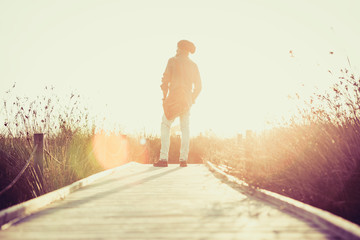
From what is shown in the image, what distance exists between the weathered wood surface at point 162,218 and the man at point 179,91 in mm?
3079

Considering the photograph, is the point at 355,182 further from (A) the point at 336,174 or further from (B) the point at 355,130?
(B) the point at 355,130

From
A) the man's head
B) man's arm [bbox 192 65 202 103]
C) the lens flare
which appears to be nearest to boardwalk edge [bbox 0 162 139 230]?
the lens flare

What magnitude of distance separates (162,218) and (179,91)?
464cm

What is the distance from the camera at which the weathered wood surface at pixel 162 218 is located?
242 cm

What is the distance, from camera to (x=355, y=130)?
4.53 m

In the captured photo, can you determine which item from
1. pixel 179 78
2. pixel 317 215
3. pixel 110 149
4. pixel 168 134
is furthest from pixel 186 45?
pixel 317 215

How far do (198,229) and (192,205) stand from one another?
2.76 feet

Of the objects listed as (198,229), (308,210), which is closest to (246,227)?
(198,229)

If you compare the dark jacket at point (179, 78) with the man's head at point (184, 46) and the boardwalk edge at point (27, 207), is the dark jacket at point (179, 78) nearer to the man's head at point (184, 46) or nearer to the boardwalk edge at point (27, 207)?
the man's head at point (184, 46)

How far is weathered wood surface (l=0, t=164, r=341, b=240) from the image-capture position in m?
2.42

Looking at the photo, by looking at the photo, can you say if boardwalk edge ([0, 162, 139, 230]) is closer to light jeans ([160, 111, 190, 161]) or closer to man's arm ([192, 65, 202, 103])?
light jeans ([160, 111, 190, 161])

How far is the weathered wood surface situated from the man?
308cm

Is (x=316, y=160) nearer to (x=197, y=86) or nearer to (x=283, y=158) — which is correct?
(x=283, y=158)

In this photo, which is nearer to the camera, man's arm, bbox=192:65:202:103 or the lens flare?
man's arm, bbox=192:65:202:103
